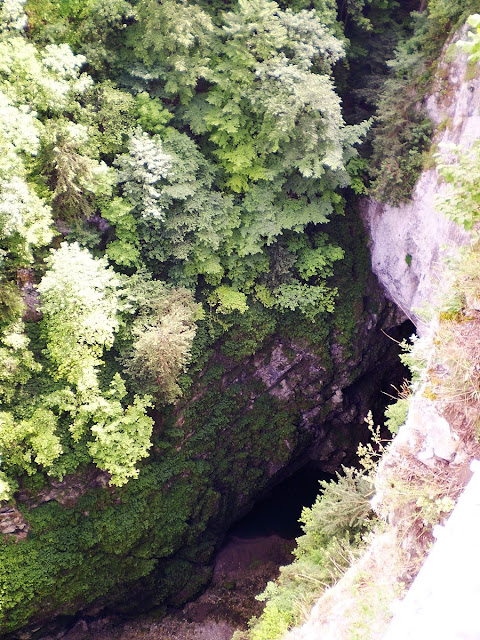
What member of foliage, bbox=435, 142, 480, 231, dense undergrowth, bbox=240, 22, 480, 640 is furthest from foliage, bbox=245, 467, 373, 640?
foliage, bbox=435, 142, 480, 231

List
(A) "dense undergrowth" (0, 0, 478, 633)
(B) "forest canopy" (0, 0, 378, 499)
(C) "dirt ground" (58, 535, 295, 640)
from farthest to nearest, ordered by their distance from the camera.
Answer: (C) "dirt ground" (58, 535, 295, 640)
(A) "dense undergrowth" (0, 0, 478, 633)
(B) "forest canopy" (0, 0, 378, 499)

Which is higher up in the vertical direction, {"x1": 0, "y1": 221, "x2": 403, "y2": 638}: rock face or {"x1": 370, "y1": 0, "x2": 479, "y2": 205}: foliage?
{"x1": 370, "y1": 0, "x2": 479, "y2": 205}: foliage

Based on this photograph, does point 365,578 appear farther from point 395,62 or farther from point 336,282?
point 395,62

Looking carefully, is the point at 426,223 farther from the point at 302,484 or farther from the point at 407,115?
the point at 302,484

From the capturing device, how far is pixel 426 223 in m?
12.6

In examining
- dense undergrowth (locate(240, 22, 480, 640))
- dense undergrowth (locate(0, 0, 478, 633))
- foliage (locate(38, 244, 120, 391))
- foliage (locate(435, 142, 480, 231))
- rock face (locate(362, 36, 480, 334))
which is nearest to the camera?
foliage (locate(435, 142, 480, 231))

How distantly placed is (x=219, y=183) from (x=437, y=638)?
11166mm

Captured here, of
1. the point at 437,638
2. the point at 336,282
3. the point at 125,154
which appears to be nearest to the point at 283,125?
the point at 125,154

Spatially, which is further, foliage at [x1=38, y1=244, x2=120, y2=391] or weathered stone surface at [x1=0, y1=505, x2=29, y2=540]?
weathered stone surface at [x1=0, y1=505, x2=29, y2=540]

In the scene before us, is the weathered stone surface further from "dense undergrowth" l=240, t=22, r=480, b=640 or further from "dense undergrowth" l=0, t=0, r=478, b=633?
"dense undergrowth" l=240, t=22, r=480, b=640

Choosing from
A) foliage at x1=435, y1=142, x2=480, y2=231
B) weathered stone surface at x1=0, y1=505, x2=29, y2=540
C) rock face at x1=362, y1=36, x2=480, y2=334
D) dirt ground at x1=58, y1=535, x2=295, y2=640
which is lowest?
dirt ground at x1=58, y1=535, x2=295, y2=640

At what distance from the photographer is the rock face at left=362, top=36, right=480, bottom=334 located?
11094mm

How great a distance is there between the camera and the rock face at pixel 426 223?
11094 millimetres

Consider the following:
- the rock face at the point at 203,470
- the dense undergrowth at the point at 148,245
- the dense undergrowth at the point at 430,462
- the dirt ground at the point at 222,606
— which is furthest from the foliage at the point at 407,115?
the dirt ground at the point at 222,606
